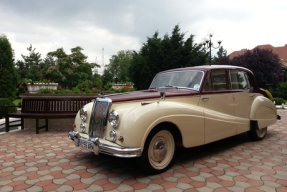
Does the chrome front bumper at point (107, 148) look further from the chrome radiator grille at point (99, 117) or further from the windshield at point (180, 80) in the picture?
the windshield at point (180, 80)

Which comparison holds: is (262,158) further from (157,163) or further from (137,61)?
(137,61)

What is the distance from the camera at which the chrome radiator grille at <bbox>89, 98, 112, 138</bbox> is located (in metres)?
3.17

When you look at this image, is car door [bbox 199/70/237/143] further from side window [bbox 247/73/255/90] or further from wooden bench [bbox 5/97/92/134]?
wooden bench [bbox 5/97/92/134]

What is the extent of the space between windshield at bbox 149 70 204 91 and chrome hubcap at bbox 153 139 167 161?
1.33 meters

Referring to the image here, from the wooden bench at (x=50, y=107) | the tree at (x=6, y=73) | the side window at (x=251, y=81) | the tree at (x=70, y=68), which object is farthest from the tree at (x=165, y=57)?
the side window at (x=251, y=81)

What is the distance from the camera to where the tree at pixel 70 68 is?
101 feet

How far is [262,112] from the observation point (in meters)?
5.02

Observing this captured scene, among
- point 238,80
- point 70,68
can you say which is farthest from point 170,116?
point 70,68

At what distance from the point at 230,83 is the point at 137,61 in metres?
23.4

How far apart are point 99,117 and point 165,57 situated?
2327 centimetres

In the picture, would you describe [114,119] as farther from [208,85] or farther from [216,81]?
[216,81]

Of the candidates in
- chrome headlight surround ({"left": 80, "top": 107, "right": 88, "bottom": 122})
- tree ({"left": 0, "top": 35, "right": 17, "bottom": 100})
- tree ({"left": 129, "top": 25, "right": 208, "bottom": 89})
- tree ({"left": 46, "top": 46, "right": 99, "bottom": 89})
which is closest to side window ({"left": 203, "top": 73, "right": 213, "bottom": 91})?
chrome headlight surround ({"left": 80, "top": 107, "right": 88, "bottom": 122})

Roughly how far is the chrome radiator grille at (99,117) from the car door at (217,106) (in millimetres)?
1809

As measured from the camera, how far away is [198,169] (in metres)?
3.35
